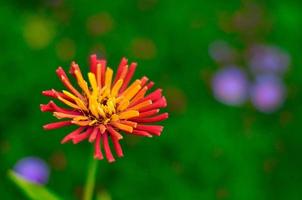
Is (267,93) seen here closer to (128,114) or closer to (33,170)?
(33,170)

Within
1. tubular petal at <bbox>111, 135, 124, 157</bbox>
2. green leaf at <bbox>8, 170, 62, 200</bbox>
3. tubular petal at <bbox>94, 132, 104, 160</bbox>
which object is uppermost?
tubular petal at <bbox>94, 132, 104, 160</bbox>

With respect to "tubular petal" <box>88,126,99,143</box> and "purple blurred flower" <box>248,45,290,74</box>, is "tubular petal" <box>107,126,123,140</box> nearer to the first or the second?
"tubular petal" <box>88,126,99,143</box>

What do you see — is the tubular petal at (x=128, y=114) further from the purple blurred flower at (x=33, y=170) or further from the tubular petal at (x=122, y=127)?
the purple blurred flower at (x=33, y=170)

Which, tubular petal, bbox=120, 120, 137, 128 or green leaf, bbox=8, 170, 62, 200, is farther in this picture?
green leaf, bbox=8, 170, 62, 200

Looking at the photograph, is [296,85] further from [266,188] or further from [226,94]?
[266,188]

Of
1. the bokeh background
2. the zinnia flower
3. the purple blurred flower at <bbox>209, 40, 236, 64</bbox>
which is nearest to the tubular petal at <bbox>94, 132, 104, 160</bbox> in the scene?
the zinnia flower

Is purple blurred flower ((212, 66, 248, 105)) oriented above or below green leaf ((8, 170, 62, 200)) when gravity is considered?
below

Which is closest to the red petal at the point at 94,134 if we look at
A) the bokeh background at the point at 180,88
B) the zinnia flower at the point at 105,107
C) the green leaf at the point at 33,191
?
the zinnia flower at the point at 105,107

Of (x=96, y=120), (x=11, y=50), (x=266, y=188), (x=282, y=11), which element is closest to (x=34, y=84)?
(x=11, y=50)
